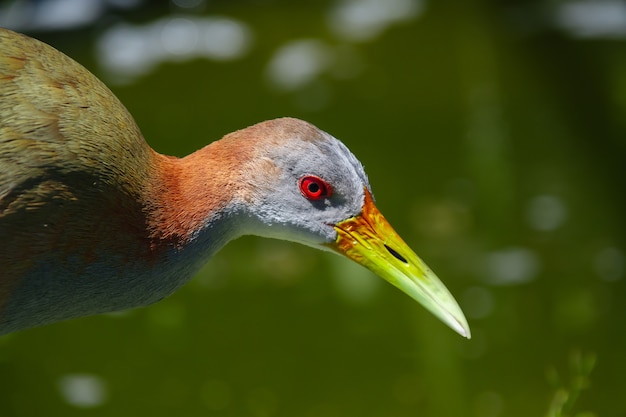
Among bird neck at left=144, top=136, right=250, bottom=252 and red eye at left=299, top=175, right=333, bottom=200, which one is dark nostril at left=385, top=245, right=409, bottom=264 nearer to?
red eye at left=299, top=175, right=333, bottom=200

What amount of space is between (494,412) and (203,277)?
139cm

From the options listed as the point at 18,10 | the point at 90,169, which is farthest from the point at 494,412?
the point at 18,10

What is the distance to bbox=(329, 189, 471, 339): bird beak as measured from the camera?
3.06m

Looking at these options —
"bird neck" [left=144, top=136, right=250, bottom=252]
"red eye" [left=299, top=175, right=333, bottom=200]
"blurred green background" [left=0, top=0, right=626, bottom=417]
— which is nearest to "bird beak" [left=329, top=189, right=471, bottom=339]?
"red eye" [left=299, top=175, right=333, bottom=200]

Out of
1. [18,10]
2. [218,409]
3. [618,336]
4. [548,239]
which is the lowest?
[218,409]

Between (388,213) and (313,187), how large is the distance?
2.03m

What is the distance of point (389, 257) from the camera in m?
3.12

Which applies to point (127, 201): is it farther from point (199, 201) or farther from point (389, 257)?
point (389, 257)

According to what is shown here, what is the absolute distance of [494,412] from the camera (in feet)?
13.9

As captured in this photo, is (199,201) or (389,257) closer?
(199,201)

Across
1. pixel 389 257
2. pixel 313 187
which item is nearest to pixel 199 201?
pixel 313 187

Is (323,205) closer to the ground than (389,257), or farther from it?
farther from it

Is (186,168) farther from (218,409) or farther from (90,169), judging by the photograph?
(218,409)

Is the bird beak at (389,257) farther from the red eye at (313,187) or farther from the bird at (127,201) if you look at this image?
the red eye at (313,187)
